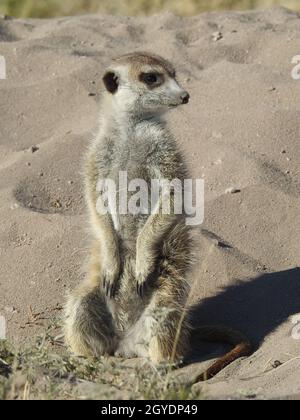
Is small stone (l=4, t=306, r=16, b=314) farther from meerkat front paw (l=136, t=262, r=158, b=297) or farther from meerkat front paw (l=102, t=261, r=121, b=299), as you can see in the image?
meerkat front paw (l=136, t=262, r=158, b=297)

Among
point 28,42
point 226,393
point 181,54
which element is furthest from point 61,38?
point 226,393

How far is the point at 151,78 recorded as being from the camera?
14.5ft

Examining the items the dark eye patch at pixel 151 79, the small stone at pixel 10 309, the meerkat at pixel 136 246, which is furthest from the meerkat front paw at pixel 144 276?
the dark eye patch at pixel 151 79

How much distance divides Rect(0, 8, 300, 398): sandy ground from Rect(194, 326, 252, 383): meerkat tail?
0.15ft

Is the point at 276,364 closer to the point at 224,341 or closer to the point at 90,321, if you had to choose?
the point at 224,341

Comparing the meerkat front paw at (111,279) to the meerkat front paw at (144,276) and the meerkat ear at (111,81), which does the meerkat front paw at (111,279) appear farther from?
the meerkat ear at (111,81)

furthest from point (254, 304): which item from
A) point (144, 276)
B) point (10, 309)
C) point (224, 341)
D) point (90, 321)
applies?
point (10, 309)

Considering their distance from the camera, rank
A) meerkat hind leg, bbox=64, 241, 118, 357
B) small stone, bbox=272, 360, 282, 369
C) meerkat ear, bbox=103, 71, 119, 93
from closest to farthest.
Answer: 1. small stone, bbox=272, 360, 282, 369
2. meerkat hind leg, bbox=64, 241, 118, 357
3. meerkat ear, bbox=103, 71, 119, 93

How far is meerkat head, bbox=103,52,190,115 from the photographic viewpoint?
437cm

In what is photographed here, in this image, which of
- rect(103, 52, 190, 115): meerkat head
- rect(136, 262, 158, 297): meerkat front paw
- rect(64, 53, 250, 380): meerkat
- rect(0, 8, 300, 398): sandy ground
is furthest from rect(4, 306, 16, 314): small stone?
rect(103, 52, 190, 115): meerkat head

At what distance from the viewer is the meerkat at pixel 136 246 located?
4285 millimetres

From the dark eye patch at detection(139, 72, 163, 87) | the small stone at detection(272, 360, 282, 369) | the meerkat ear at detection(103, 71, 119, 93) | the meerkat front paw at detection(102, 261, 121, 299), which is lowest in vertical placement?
the small stone at detection(272, 360, 282, 369)

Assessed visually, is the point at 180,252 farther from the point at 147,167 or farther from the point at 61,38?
the point at 61,38

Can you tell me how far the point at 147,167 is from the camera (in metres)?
4.38
